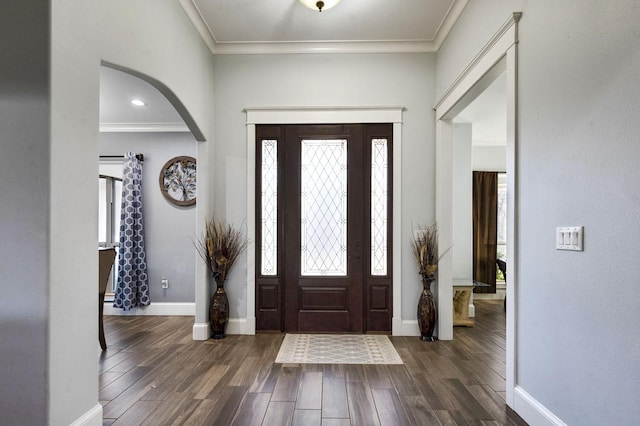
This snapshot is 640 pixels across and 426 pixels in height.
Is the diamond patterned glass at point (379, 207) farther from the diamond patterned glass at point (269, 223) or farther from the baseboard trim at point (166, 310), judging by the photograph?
the baseboard trim at point (166, 310)

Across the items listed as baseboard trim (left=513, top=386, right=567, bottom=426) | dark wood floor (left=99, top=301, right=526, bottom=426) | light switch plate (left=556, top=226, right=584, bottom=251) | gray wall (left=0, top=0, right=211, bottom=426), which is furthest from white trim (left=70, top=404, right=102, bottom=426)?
light switch plate (left=556, top=226, right=584, bottom=251)

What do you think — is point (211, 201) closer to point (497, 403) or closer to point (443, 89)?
point (443, 89)

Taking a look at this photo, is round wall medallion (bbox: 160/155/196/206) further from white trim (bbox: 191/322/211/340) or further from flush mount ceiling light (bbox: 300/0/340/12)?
flush mount ceiling light (bbox: 300/0/340/12)

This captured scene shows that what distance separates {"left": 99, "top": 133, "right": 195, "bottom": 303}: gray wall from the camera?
514cm

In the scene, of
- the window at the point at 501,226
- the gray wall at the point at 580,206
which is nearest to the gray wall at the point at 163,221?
the gray wall at the point at 580,206

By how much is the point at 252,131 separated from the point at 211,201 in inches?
35.4

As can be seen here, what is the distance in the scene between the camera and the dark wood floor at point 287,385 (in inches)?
89.6

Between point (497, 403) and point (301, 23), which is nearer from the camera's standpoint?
point (497, 403)

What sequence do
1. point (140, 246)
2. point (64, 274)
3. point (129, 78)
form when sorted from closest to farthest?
point (64, 274) → point (129, 78) → point (140, 246)

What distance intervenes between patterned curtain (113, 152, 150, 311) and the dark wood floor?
117cm

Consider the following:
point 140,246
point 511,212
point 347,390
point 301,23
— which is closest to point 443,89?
point 301,23

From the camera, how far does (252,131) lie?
4.15 meters

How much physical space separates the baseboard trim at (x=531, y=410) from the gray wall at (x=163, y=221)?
13.4ft

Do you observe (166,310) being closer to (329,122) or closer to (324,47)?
(329,122)
